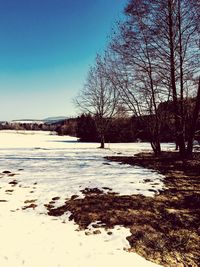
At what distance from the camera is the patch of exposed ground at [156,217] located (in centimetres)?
557

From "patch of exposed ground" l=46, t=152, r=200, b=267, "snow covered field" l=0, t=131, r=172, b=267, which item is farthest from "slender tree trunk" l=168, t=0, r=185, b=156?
"patch of exposed ground" l=46, t=152, r=200, b=267

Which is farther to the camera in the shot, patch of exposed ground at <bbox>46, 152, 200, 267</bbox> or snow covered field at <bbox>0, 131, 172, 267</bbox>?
patch of exposed ground at <bbox>46, 152, 200, 267</bbox>

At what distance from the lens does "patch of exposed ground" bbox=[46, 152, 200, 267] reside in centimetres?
557

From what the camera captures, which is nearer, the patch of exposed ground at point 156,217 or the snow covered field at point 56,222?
the snow covered field at point 56,222

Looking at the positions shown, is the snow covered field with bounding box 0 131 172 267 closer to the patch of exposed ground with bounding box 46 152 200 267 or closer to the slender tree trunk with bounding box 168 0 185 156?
the patch of exposed ground with bounding box 46 152 200 267

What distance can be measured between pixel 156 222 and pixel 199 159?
8.57 m

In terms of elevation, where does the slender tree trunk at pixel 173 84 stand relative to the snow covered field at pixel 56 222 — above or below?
above

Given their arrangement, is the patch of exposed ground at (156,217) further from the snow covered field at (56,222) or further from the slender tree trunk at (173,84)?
the slender tree trunk at (173,84)


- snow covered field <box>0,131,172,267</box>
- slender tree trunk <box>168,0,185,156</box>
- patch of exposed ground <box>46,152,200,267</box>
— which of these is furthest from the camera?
slender tree trunk <box>168,0,185,156</box>

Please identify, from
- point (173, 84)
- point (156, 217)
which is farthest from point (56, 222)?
point (173, 84)

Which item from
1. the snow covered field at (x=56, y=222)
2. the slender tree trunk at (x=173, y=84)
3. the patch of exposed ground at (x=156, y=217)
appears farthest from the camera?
the slender tree trunk at (x=173, y=84)

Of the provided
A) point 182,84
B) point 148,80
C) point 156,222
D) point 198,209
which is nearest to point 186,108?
point 182,84

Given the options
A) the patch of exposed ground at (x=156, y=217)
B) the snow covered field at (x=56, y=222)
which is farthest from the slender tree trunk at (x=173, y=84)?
the patch of exposed ground at (x=156, y=217)

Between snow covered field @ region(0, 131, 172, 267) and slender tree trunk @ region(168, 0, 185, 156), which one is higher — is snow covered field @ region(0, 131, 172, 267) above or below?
below
